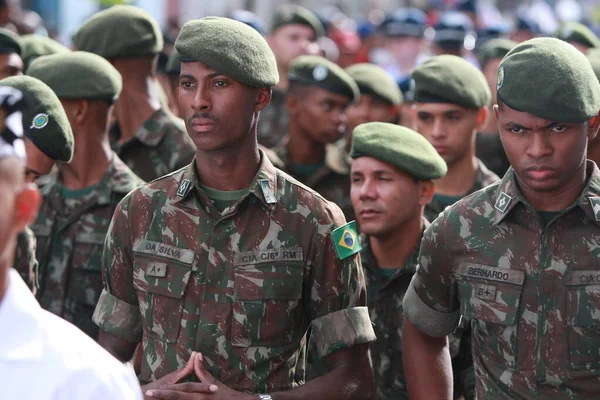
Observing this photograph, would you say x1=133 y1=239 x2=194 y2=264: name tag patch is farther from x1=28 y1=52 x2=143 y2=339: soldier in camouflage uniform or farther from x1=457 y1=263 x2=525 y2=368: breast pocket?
x1=28 y1=52 x2=143 y2=339: soldier in camouflage uniform

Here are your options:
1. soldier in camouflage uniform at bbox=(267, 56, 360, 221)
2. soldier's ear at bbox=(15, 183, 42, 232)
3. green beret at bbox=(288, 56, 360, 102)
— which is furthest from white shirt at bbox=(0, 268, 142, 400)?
green beret at bbox=(288, 56, 360, 102)

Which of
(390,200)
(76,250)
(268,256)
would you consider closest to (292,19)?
(390,200)

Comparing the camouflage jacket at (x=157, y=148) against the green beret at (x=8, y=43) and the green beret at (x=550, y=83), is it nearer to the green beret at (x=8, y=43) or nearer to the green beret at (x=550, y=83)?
the green beret at (x=8, y=43)

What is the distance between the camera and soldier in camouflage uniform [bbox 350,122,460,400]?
5742 mm

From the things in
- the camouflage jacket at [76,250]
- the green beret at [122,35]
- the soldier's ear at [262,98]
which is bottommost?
the camouflage jacket at [76,250]

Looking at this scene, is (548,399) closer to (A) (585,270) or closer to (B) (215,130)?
(A) (585,270)


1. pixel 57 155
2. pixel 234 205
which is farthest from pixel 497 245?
pixel 57 155

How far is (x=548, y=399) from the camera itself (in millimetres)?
4121

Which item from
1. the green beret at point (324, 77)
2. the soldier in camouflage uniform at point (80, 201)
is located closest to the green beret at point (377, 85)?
the green beret at point (324, 77)

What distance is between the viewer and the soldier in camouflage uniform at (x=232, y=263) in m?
4.34

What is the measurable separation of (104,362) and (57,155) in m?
2.86

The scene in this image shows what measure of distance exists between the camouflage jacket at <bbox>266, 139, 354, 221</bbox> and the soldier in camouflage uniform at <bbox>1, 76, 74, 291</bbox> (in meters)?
2.51

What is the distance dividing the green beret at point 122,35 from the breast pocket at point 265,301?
9.93 feet

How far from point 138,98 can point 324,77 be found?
1864 mm
